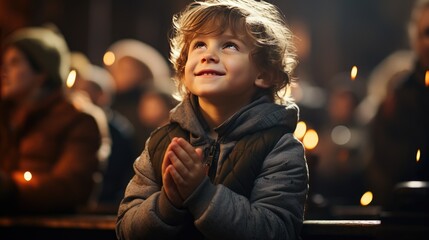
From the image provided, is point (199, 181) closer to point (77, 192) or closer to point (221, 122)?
point (221, 122)

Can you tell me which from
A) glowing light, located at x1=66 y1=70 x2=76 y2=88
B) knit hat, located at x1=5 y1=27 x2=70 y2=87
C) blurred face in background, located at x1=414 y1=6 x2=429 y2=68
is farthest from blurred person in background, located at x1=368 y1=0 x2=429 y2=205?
knit hat, located at x1=5 y1=27 x2=70 y2=87

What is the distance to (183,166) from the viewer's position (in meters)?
4.16

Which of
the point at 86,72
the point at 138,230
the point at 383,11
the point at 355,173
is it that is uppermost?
the point at 138,230

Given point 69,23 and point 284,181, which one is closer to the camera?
point 284,181

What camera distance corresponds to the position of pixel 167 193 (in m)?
4.26

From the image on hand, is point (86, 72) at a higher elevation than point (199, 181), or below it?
below

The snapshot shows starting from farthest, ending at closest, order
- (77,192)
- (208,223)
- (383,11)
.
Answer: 1. (383,11)
2. (77,192)
3. (208,223)

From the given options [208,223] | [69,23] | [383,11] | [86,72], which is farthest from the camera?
[383,11]

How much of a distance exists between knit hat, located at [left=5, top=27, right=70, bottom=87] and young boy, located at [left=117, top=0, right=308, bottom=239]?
2753 millimetres

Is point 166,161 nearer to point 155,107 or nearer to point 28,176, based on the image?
point 28,176

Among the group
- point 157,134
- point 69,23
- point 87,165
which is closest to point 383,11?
point 69,23

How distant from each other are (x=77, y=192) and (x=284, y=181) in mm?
2872

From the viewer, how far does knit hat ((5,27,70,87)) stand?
7387 millimetres

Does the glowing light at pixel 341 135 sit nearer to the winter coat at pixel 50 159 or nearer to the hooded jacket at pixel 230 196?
the winter coat at pixel 50 159
